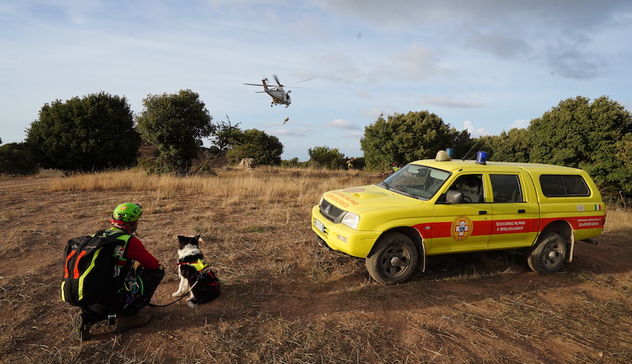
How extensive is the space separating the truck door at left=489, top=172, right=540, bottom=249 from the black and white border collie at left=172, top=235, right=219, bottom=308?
4.23m

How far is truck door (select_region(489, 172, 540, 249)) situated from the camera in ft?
17.6

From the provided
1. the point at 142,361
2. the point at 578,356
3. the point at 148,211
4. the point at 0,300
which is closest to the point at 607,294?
the point at 578,356

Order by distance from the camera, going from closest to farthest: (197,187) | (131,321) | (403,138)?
(131,321) → (197,187) → (403,138)

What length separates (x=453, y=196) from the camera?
4.96 m

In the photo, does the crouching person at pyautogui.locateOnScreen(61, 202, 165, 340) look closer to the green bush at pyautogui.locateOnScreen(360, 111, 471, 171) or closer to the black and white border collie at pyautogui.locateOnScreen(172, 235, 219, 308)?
the black and white border collie at pyautogui.locateOnScreen(172, 235, 219, 308)

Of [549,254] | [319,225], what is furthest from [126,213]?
[549,254]

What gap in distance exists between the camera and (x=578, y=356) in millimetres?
3676

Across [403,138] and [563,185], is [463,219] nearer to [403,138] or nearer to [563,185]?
[563,185]

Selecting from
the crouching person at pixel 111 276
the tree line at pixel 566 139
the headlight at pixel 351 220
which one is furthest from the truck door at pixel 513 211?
the tree line at pixel 566 139

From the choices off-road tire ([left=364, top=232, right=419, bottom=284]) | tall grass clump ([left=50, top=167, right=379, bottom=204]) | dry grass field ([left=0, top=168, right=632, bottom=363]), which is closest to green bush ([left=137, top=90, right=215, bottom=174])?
tall grass clump ([left=50, top=167, right=379, bottom=204])

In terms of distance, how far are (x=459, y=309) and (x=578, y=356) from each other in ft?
4.13

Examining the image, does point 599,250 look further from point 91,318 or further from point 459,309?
point 91,318

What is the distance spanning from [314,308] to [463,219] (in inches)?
102

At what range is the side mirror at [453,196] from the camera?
4.93m
